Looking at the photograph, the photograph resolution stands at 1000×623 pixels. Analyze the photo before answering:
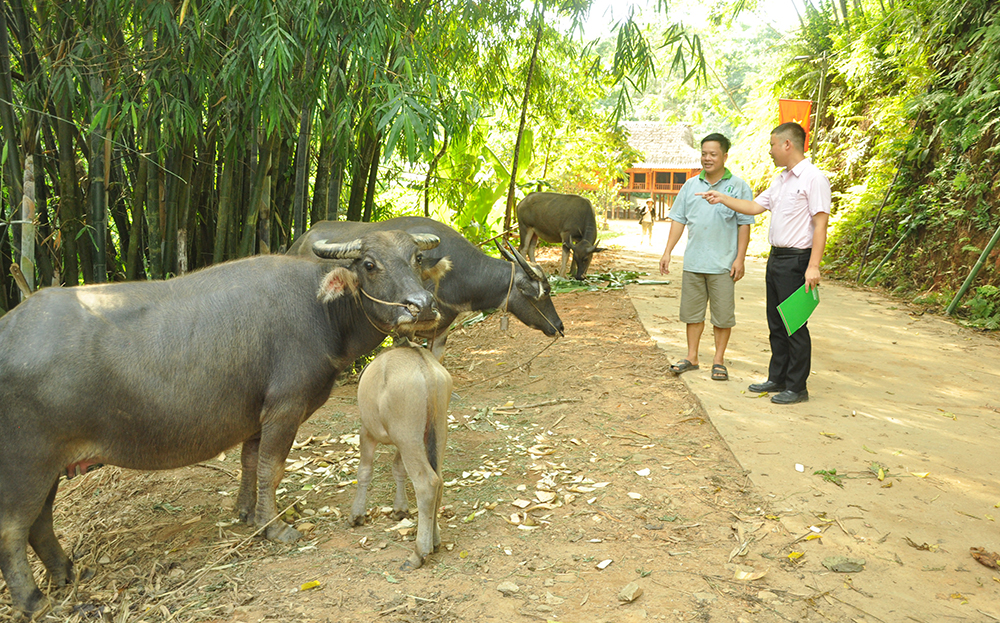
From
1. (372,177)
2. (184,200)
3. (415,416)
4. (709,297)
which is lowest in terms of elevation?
(415,416)

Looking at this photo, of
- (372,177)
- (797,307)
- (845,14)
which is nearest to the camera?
(797,307)

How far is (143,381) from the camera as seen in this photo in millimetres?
2633

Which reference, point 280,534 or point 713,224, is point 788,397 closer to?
point 713,224

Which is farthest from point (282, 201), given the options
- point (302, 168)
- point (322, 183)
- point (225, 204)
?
point (225, 204)

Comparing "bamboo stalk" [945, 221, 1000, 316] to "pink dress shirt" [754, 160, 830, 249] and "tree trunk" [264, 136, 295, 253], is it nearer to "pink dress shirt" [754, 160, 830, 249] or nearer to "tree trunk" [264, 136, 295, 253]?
"pink dress shirt" [754, 160, 830, 249]

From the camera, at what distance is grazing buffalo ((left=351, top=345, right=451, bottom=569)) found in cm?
279

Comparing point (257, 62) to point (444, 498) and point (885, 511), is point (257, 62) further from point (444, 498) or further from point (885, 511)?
point (885, 511)

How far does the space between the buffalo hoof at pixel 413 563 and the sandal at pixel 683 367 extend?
10.2ft

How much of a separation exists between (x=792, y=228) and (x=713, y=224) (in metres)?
0.58

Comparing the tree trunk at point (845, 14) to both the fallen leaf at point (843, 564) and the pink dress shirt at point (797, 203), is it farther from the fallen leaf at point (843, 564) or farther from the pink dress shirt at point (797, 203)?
the fallen leaf at point (843, 564)

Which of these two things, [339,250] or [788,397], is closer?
[339,250]

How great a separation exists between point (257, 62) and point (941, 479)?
13.7ft

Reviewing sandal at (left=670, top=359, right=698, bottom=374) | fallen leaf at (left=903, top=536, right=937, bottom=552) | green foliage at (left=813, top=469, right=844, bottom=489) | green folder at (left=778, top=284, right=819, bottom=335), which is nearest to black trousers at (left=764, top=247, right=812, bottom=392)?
green folder at (left=778, top=284, right=819, bottom=335)

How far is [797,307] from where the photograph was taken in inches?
173
